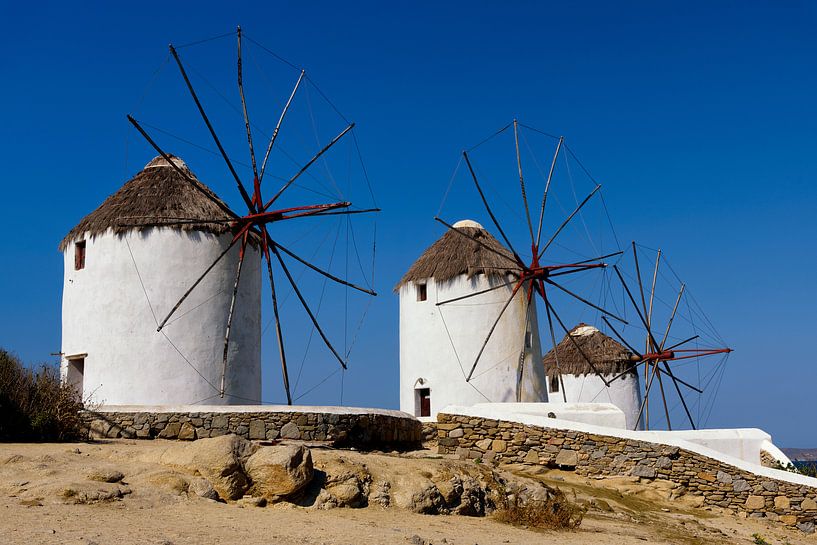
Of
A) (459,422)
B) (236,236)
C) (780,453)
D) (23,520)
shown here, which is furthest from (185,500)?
(780,453)

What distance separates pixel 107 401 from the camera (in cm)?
1633

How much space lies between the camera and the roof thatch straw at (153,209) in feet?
55.2

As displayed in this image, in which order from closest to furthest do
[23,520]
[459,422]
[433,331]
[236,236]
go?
[23,520] → [459,422] → [236,236] → [433,331]

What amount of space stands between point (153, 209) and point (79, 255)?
2.00 meters

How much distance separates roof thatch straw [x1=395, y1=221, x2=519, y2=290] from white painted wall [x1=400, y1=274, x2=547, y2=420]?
240mm

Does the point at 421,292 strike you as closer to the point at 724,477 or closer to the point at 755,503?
the point at 724,477

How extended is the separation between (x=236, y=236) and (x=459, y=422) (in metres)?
5.32

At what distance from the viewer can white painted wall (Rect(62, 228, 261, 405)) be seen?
16406mm

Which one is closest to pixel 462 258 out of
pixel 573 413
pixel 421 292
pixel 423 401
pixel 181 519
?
pixel 421 292

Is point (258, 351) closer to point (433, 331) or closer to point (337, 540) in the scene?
point (433, 331)

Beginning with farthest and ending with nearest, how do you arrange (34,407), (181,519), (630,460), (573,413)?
1. (573,413)
2. (630,460)
3. (34,407)
4. (181,519)

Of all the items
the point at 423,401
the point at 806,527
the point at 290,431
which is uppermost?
the point at 423,401

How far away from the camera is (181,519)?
750 cm

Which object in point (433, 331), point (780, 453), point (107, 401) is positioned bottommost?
point (780, 453)
